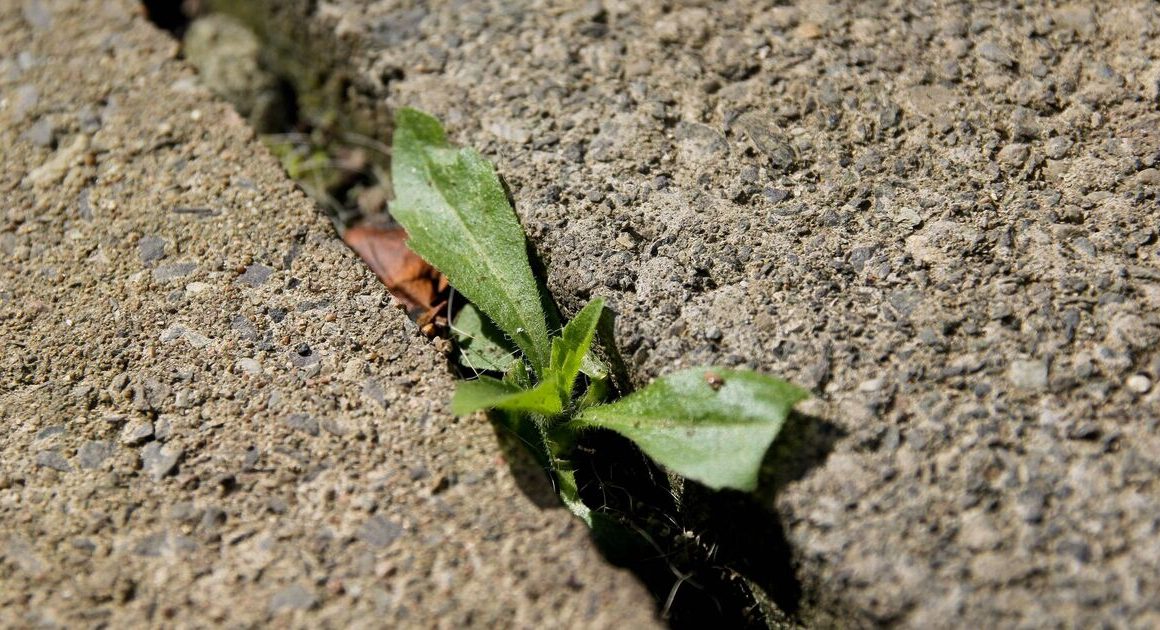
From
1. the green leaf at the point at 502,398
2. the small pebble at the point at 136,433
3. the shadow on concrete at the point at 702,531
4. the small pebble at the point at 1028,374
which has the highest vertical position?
the small pebble at the point at 1028,374

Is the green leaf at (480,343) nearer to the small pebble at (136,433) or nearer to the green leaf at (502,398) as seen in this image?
the green leaf at (502,398)

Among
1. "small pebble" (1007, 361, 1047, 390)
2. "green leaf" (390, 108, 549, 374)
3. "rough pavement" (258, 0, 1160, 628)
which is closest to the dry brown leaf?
"green leaf" (390, 108, 549, 374)

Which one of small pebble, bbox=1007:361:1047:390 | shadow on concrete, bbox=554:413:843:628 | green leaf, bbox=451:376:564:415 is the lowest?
shadow on concrete, bbox=554:413:843:628

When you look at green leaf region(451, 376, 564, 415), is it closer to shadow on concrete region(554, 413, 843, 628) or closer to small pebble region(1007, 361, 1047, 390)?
shadow on concrete region(554, 413, 843, 628)

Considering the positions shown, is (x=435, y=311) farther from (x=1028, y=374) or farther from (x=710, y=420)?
(x=1028, y=374)

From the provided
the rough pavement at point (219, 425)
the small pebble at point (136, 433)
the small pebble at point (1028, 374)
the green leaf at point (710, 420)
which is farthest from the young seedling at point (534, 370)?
the small pebble at point (136, 433)

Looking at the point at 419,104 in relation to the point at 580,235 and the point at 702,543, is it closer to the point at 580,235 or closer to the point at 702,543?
the point at 580,235

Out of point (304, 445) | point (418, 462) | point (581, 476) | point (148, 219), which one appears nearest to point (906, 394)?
point (581, 476)

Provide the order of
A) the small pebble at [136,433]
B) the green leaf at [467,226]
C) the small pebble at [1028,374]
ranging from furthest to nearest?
1. the green leaf at [467,226]
2. the small pebble at [136,433]
3. the small pebble at [1028,374]
